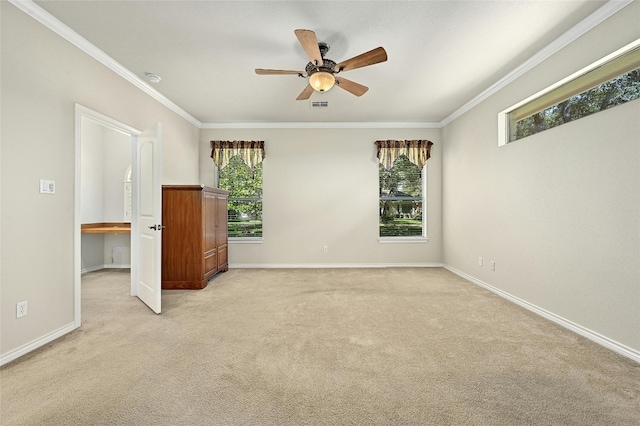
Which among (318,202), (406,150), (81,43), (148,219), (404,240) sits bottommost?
(404,240)

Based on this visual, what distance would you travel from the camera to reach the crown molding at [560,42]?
2.11 meters

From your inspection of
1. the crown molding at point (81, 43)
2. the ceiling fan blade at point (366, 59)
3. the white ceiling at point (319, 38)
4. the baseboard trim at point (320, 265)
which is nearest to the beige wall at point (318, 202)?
the baseboard trim at point (320, 265)

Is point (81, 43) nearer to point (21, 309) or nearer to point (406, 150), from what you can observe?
point (21, 309)

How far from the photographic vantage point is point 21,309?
6.73 ft

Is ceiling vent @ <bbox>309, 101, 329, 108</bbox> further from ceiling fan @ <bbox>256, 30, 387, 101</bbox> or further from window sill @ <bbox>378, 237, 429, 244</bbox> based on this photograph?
window sill @ <bbox>378, 237, 429, 244</bbox>

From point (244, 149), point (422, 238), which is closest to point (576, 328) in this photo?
point (422, 238)

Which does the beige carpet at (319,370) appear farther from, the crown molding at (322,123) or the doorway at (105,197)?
the crown molding at (322,123)

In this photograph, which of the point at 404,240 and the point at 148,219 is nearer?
the point at 148,219

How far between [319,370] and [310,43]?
7.98 feet

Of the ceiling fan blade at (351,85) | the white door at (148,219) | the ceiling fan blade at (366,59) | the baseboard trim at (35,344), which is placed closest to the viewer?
the baseboard trim at (35,344)

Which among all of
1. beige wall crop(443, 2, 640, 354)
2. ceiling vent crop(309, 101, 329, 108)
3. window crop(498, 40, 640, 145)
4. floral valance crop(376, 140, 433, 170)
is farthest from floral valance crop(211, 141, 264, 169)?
window crop(498, 40, 640, 145)

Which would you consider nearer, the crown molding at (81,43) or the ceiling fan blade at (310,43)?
the ceiling fan blade at (310,43)

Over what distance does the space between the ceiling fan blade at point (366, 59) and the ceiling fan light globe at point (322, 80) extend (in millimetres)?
102

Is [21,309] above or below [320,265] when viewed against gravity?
above
